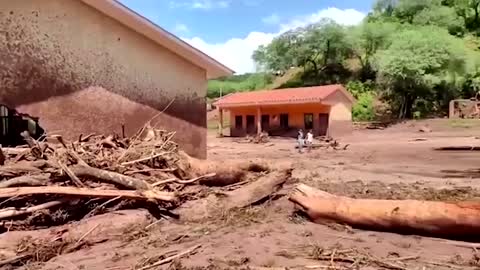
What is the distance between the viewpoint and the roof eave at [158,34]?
11.8m

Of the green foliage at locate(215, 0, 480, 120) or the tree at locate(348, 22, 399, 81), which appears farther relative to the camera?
the tree at locate(348, 22, 399, 81)

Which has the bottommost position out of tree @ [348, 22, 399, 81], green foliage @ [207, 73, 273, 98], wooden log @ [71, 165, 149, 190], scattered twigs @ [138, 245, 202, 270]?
scattered twigs @ [138, 245, 202, 270]

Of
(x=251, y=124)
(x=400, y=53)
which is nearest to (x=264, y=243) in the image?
(x=251, y=124)

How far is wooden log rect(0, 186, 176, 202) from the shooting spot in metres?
7.86

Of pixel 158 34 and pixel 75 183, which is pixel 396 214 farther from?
pixel 158 34

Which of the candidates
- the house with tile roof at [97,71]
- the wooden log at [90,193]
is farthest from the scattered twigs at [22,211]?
the house with tile roof at [97,71]

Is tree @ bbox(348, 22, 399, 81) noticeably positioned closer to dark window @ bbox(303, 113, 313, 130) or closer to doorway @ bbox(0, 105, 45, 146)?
dark window @ bbox(303, 113, 313, 130)

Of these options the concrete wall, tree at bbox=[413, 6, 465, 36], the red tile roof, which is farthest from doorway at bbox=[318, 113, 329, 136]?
the concrete wall

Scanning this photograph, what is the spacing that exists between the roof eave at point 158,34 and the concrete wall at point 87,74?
0.55ft

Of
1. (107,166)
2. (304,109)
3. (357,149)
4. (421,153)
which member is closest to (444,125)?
(304,109)

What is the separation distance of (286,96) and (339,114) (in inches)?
164

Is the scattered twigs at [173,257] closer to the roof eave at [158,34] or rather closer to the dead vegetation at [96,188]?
the dead vegetation at [96,188]

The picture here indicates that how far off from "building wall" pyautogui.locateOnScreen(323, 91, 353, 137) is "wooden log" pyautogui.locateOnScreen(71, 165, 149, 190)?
31048mm

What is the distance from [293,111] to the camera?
41.5 meters
